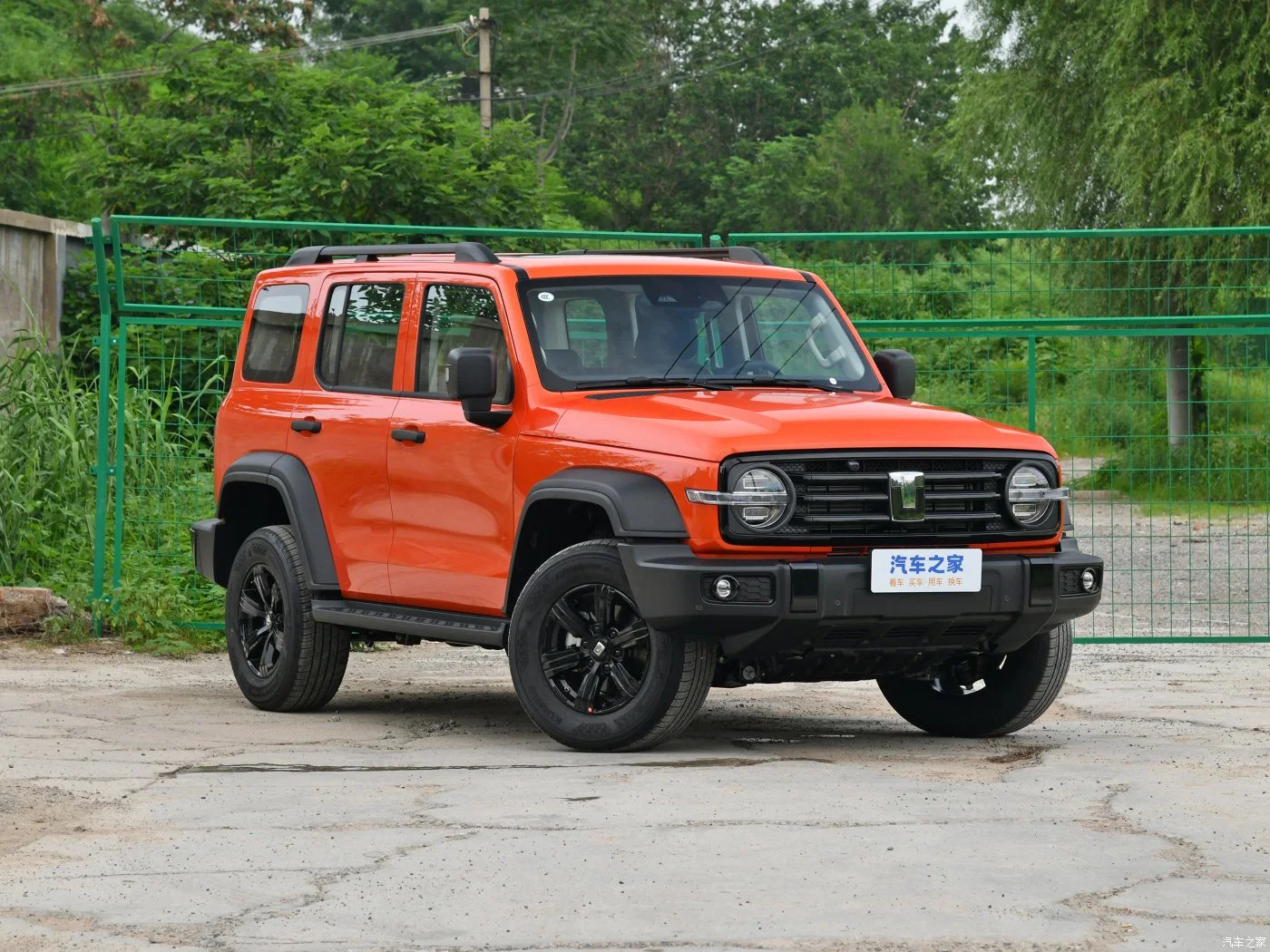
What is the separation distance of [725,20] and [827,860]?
2812 inches

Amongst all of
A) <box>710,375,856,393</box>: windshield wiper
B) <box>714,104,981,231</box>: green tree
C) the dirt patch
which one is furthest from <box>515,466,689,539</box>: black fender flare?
<box>714,104,981,231</box>: green tree

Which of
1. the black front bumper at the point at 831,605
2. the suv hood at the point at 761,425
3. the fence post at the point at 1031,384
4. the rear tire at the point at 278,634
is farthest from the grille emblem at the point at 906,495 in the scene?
the fence post at the point at 1031,384

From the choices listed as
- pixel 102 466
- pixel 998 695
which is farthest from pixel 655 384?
pixel 102 466

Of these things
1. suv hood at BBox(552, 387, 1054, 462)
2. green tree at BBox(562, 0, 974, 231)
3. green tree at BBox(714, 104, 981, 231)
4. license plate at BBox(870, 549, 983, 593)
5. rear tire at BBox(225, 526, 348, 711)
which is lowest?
rear tire at BBox(225, 526, 348, 711)

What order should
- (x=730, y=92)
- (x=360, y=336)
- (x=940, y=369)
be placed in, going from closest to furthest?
Answer: (x=360, y=336), (x=940, y=369), (x=730, y=92)

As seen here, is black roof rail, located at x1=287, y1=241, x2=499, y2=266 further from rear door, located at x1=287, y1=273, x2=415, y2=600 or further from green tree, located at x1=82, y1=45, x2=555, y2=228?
green tree, located at x1=82, y1=45, x2=555, y2=228

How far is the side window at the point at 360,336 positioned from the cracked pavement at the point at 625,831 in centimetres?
157

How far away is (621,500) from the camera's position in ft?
25.0

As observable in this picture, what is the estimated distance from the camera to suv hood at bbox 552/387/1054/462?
7.54 m

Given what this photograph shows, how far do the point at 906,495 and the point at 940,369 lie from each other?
5676 millimetres

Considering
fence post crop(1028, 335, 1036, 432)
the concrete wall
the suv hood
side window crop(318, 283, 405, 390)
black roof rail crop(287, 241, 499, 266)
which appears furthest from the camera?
the concrete wall

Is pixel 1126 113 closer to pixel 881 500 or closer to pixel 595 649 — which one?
pixel 881 500

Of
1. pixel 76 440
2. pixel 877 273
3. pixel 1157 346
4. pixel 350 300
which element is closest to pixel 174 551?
pixel 76 440

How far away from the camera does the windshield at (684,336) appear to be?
8469 mm
